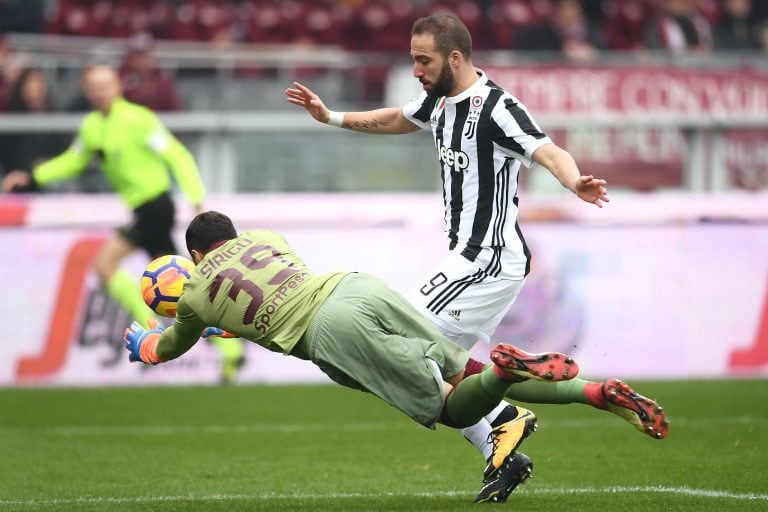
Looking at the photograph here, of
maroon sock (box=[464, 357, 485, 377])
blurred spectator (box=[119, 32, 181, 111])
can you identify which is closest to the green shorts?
maroon sock (box=[464, 357, 485, 377])

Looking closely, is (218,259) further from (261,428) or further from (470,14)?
(470,14)

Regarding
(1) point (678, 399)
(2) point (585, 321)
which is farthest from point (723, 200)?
(1) point (678, 399)

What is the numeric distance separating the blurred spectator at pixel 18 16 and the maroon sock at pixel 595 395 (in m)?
12.7

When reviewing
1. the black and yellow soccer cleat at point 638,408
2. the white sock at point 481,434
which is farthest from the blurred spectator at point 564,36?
the black and yellow soccer cleat at point 638,408

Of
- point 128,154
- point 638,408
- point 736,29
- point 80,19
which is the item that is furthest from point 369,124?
point 736,29

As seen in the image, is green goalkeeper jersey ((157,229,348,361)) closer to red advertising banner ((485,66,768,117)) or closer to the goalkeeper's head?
the goalkeeper's head

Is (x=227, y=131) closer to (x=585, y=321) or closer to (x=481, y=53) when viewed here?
(x=481, y=53)

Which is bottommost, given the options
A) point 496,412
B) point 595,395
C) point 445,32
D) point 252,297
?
point 496,412

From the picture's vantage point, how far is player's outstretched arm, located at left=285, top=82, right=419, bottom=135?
756cm

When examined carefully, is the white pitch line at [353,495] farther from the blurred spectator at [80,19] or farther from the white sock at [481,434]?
the blurred spectator at [80,19]

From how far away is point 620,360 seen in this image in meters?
14.0

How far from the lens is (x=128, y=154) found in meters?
12.7

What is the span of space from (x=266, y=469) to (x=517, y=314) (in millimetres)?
5779

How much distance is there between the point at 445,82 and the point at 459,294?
105 centimetres
